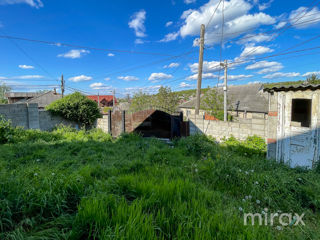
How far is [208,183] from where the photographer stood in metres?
2.64

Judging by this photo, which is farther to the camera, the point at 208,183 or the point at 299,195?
the point at 208,183

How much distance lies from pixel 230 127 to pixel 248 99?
11676mm

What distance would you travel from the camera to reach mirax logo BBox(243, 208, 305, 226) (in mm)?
1666

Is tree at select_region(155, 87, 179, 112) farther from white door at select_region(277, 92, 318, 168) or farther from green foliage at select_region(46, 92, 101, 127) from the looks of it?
white door at select_region(277, 92, 318, 168)

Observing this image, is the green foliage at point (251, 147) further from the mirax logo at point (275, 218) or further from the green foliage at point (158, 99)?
the green foliage at point (158, 99)

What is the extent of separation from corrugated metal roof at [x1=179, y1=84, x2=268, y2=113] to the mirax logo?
14314 mm

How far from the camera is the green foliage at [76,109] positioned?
9.60 m

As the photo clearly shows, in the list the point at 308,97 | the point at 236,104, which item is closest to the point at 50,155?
the point at 308,97

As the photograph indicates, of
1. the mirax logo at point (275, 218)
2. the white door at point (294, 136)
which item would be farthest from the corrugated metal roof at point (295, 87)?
the mirax logo at point (275, 218)

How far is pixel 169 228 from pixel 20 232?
122cm

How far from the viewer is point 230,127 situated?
661 cm

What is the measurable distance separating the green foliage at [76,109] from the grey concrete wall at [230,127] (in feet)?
21.8

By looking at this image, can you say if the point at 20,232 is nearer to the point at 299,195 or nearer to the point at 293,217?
the point at 293,217

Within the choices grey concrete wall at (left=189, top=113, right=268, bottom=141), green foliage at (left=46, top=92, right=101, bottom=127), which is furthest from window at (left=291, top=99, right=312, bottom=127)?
green foliage at (left=46, top=92, right=101, bottom=127)
